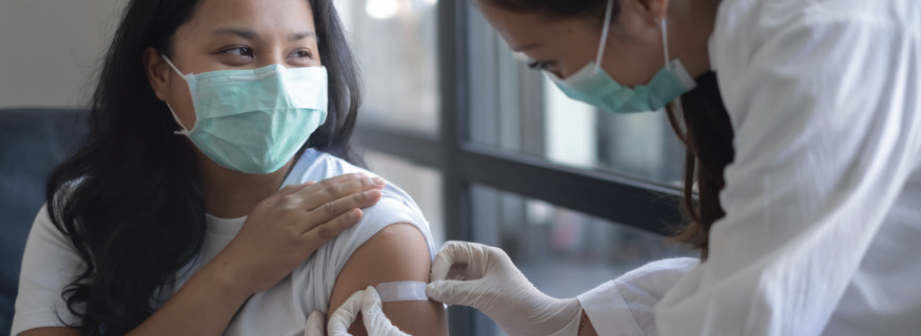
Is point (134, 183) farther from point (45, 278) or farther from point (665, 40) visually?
point (665, 40)

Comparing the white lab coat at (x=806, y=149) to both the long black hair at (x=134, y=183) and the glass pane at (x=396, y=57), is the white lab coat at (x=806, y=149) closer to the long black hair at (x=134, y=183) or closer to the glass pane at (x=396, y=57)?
the long black hair at (x=134, y=183)

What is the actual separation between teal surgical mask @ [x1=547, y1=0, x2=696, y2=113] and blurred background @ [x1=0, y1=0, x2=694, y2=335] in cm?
63

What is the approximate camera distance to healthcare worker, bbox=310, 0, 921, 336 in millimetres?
852

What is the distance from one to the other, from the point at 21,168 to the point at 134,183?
56 centimetres

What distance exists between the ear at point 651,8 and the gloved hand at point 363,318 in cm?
63

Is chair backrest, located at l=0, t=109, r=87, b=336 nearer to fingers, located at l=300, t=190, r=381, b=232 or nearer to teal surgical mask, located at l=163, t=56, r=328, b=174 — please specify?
teal surgical mask, located at l=163, t=56, r=328, b=174

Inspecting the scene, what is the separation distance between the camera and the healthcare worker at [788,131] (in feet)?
2.80

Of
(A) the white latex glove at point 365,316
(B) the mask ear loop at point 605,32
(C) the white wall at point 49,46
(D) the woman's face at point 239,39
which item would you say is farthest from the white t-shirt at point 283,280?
(C) the white wall at point 49,46

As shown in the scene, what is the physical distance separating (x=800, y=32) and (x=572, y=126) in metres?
3.28

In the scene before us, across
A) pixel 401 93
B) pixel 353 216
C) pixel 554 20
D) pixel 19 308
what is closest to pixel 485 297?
pixel 353 216

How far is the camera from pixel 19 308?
1.56 m

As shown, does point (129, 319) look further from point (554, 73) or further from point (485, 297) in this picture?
point (554, 73)

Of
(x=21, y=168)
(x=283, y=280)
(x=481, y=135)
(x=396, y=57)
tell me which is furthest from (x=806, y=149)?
(x=396, y=57)

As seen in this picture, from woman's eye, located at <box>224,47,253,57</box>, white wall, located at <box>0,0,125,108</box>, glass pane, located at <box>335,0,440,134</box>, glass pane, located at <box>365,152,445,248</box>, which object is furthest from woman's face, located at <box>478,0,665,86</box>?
glass pane, located at <box>365,152,445,248</box>
